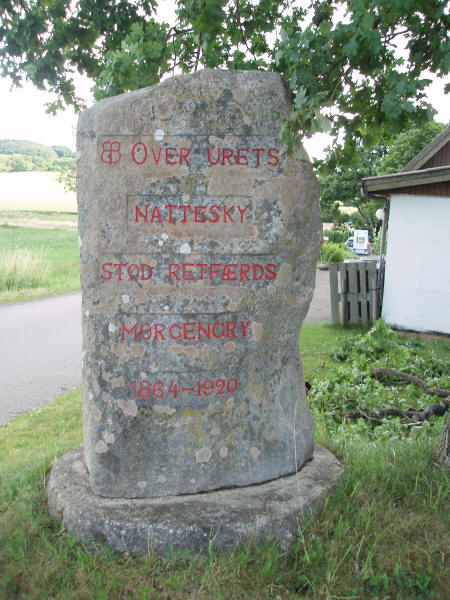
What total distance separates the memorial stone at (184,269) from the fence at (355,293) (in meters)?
7.37

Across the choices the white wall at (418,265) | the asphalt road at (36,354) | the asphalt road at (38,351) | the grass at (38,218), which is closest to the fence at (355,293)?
the white wall at (418,265)

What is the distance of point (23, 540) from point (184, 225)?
197 cm

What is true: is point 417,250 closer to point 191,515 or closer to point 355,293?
point 355,293

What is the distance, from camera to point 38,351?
27.1ft

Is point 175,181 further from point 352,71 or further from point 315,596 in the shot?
point 315,596

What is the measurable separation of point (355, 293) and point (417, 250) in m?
1.49

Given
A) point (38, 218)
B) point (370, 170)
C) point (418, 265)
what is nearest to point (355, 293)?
point (418, 265)

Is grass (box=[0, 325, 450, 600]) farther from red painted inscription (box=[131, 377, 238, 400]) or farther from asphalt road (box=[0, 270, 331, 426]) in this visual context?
asphalt road (box=[0, 270, 331, 426])

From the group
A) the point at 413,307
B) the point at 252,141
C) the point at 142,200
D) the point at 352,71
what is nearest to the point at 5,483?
the point at 142,200

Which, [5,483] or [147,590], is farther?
[5,483]

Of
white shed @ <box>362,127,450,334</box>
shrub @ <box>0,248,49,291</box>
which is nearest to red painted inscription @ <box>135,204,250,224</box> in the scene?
white shed @ <box>362,127,450,334</box>

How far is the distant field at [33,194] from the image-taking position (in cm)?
6084

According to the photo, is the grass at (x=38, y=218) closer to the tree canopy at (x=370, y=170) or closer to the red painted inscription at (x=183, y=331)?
the tree canopy at (x=370, y=170)

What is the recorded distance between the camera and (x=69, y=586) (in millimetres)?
2469
